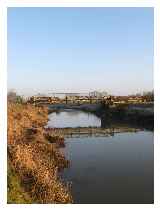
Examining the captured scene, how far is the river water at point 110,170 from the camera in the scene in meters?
6.03

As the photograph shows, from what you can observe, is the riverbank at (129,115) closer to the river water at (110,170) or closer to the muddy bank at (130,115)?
the muddy bank at (130,115)

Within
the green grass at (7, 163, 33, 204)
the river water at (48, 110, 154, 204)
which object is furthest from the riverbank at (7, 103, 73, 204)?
the river water at (48, 110, 154, 204)

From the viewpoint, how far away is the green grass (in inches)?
183

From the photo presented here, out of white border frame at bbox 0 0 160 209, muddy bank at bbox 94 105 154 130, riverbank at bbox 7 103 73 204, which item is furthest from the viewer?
muddy bank at bbox 94 105 154 130

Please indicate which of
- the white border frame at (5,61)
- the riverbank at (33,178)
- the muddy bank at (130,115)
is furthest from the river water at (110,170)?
the muddy bank at (130,115)

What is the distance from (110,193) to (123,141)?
480cm

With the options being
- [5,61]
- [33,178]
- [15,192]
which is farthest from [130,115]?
[5,61]

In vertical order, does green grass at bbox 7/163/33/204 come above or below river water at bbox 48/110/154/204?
above

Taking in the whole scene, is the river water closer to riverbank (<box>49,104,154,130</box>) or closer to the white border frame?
the white border frame

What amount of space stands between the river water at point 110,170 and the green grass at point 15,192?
97 cm

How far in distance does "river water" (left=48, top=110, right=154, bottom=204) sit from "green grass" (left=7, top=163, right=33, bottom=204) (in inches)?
38.3
